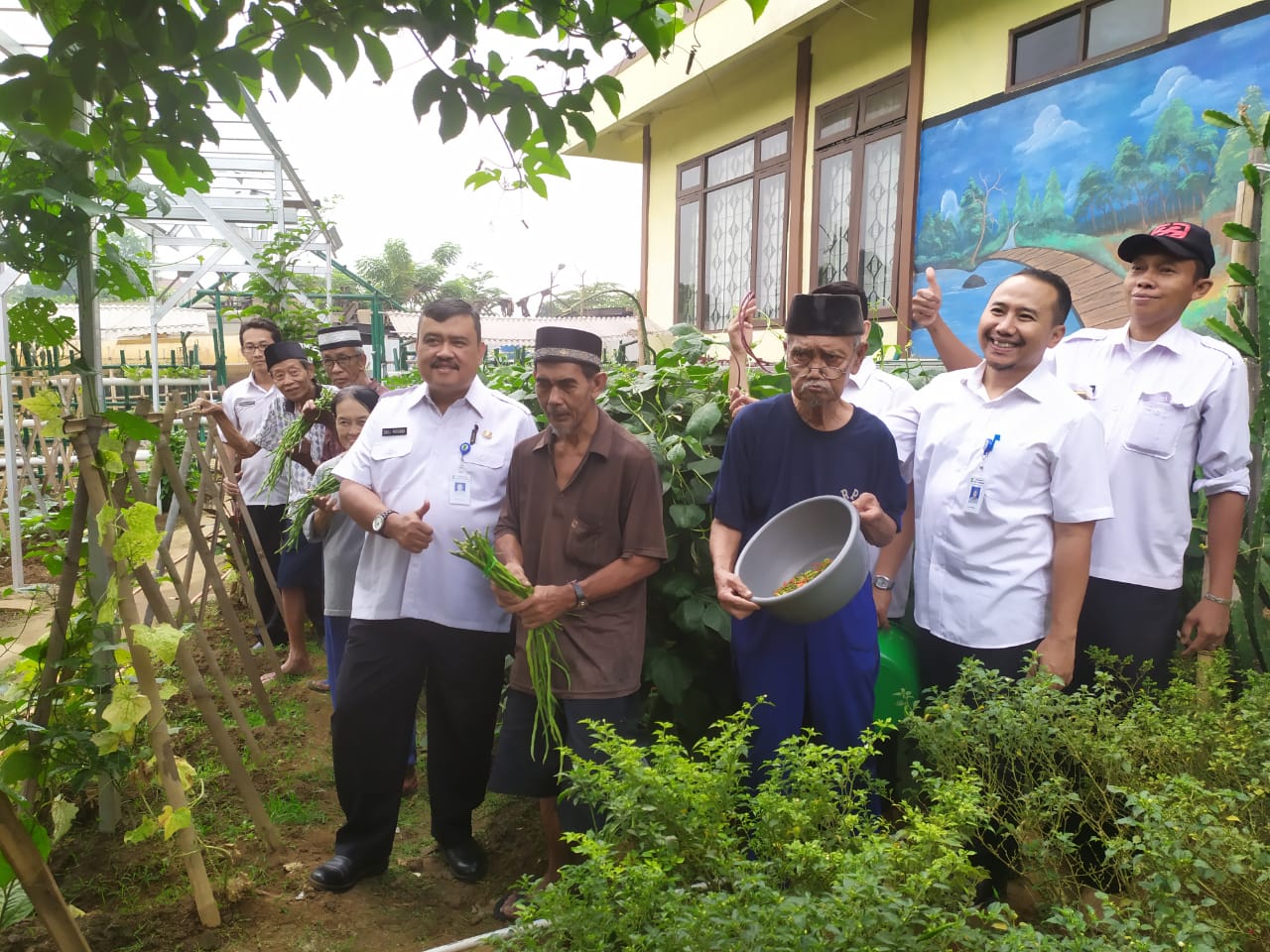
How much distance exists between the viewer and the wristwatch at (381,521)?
2.95 metres

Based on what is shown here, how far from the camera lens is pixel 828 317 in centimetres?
258

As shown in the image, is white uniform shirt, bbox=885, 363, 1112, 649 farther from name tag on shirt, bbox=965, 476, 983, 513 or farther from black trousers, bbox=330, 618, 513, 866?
black trousers, bbox=330, 618, 513, 866

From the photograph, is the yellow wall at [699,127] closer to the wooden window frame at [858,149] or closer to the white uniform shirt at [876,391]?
the wooden window frame at [858,149]

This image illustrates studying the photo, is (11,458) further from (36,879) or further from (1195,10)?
(1195,10)

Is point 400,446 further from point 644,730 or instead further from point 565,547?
point 644,730

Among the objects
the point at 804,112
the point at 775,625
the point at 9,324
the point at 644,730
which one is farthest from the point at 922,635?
the point at 804,112

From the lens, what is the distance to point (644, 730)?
3.28 meters

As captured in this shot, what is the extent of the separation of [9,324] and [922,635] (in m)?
3.04

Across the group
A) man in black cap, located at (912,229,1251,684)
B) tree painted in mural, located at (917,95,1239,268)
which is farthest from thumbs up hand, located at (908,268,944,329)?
tree painted in mural, located at (917,95,1239,268)

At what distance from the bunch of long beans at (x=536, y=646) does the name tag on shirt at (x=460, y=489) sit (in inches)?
9.7

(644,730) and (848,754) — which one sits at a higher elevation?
(848,754)

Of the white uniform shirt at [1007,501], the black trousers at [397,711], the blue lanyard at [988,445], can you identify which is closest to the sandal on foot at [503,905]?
the black trousers at [397,711]

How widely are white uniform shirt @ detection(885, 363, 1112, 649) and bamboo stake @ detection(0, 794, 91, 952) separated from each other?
8.26 feet

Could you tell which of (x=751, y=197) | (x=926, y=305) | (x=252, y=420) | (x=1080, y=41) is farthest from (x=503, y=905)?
(x=751, y=197)
